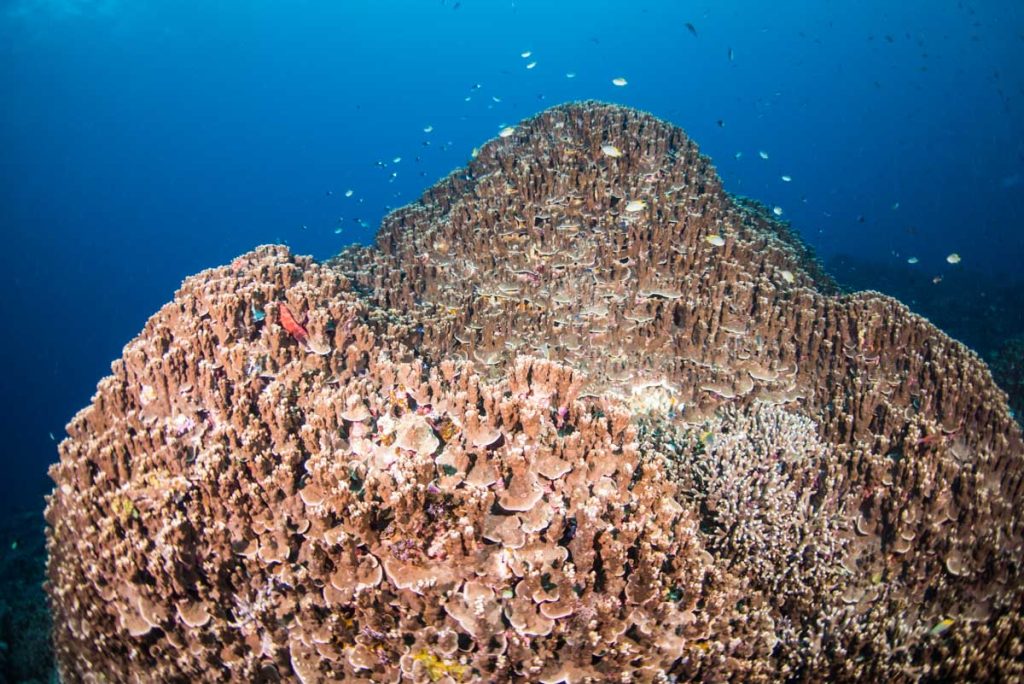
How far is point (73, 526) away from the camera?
4305 millimetres

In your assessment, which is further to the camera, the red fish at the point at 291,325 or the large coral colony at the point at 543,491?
the red fish at the point at 291,325

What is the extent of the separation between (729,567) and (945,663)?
5.74ft

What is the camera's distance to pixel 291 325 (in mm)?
5953

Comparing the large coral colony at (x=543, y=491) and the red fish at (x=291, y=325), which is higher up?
the red fish at (x=291, y=325)

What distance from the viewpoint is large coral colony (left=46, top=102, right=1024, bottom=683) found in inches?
A: 144

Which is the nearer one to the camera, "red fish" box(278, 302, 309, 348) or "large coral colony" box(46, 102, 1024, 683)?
"large coral colony" box(46, 102, 1024, 683)

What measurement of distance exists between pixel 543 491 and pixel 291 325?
147 inches

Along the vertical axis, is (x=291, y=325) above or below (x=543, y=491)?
above

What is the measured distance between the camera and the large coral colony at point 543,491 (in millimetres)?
3662

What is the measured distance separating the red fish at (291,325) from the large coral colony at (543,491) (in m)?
0.05

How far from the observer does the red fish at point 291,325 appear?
5883 mm

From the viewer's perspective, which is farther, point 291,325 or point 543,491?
point 291,325

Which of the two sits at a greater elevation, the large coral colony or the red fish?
the red fish

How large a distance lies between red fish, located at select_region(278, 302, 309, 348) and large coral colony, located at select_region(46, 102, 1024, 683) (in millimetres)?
50
